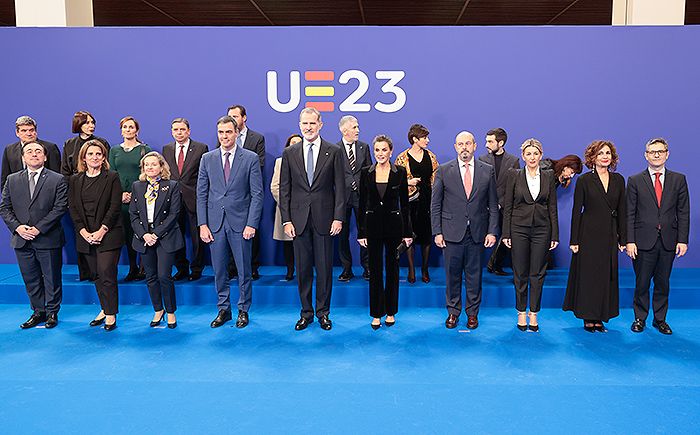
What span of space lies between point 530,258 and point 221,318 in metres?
2.57

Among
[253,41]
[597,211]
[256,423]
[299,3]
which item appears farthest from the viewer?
[299,3]

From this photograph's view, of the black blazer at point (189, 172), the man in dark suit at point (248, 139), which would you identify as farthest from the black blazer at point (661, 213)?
the black blazer at point (189, 172)

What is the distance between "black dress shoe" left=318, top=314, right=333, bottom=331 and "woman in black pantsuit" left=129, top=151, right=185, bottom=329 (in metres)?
1.24

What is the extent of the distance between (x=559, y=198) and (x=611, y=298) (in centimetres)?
212

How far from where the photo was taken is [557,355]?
4074 millimetres

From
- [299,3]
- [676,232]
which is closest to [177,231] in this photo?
[676,232]

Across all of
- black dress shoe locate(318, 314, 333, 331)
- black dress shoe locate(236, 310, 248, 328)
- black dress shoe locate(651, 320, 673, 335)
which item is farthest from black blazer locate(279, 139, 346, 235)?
black dress shoe locate(651, 320, 673, 335)

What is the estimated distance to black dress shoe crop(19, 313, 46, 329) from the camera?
15.5 feet

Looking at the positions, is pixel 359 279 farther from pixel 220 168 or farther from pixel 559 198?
pixel 559 198

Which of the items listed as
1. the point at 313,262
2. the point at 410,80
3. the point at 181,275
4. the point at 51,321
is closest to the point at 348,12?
the point at 410,80

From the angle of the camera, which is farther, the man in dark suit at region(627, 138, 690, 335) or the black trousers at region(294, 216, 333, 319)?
the black trousers at region(294, 216, 333, 319)

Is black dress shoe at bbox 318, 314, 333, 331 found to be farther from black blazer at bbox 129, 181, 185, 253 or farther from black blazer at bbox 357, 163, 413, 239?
black blazer at bbox 129, 181, 185, 253

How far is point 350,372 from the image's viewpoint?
12.4ft

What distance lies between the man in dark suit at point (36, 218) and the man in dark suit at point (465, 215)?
10.2ft
